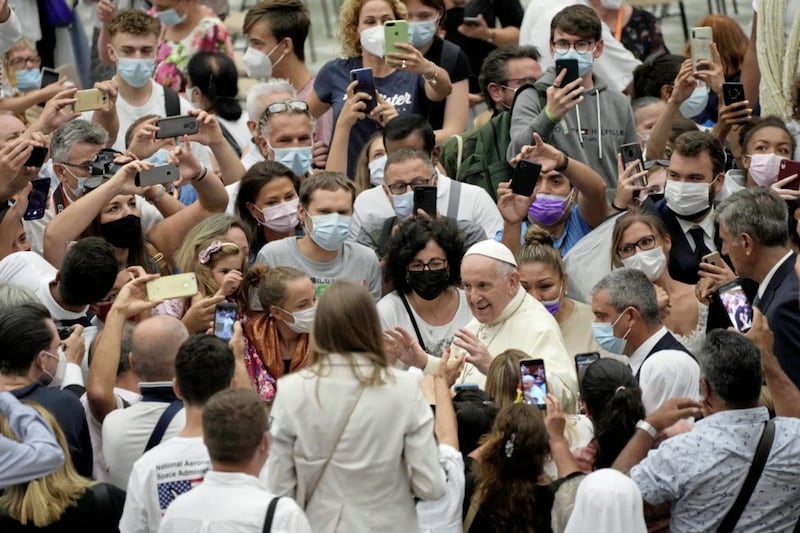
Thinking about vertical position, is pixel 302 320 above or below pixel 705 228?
above

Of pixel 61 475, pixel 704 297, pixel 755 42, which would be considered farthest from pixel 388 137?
pixel 61 475

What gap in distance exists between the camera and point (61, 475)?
639cm

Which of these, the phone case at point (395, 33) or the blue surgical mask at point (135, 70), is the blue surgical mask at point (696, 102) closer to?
the phone case at point (395, 33)

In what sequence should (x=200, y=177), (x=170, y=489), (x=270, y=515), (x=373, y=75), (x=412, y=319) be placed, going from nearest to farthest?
(x=270, y=515) < (x=170, y=489) < (x=412, y=319) < (x=200, y=177) < (x=373, y=75)

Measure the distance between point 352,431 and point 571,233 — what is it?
11.7 feet

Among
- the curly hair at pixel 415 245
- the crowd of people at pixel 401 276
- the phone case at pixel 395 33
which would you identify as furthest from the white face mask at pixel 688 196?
the phone case at pixel 395 33

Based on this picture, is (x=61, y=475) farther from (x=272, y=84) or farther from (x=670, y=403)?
(x=272, y=84)

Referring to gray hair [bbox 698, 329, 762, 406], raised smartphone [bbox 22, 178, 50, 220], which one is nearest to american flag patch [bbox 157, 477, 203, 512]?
gray hair [bbox 698, 329, 762, 406]

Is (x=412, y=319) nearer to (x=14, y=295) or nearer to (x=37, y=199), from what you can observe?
(x=14, y=295)

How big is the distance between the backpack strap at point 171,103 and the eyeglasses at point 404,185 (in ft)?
7.01

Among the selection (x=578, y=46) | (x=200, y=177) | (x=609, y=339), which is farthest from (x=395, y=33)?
(x=609, y=339)

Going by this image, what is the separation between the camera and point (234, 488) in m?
5.67

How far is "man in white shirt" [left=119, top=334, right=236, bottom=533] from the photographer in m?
6.12

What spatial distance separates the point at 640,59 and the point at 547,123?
3.16 metres
